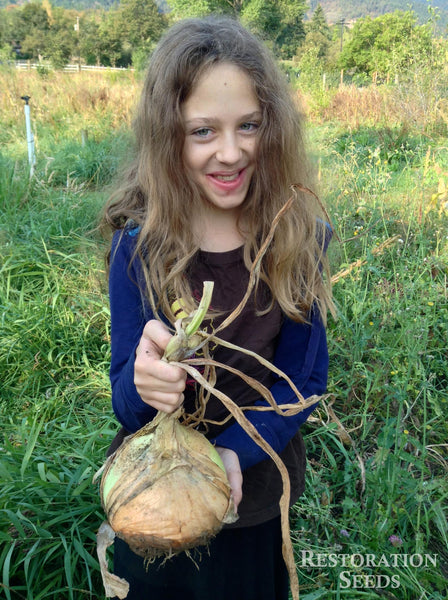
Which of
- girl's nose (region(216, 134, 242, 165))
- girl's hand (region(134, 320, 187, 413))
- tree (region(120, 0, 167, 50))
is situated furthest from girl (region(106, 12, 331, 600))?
tree (region(120, 0, 167, 50))

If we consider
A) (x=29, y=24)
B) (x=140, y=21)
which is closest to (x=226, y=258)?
(x=140, y=21)

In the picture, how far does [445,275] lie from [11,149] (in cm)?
566

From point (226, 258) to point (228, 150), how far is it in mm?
277

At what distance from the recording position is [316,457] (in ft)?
6.81

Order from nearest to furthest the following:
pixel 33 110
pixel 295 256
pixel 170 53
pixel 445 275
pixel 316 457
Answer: pixel 170 53 → pixel 295 256 → pixel 316 457 → pixel 445 275 → pixel 33 110

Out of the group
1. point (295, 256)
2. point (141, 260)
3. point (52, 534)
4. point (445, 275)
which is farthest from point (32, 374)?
point (445, 275)

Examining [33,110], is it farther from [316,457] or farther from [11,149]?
[316,457]

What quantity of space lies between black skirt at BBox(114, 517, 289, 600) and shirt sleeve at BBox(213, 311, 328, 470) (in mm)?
232

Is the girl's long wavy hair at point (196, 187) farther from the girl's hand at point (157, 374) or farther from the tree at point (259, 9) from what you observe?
the tree at point (259, 9)

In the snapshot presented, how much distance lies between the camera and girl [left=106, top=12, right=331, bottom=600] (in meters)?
1.15

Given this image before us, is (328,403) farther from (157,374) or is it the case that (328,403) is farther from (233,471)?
(157,374)

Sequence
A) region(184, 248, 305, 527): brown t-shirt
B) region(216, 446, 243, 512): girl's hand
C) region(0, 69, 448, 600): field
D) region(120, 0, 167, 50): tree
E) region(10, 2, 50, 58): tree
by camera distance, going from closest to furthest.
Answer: region(216, 446, 243, 512): girl's hand → region(184, 248, 305, 527): brown t-shirt → region(0, 69, 448, 600): field → region(120, 0, 167, 50): tree → region(10, 2, 50, 58): tree

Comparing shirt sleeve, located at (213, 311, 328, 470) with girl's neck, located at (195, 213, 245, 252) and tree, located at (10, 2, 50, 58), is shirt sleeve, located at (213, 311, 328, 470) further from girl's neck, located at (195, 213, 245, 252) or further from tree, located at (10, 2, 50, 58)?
tree, located at (10, 2, 50, 58)

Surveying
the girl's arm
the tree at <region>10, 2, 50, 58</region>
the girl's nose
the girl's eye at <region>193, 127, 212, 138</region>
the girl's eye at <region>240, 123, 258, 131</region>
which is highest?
the tree at <region>10, 2, 50, 58</region>
